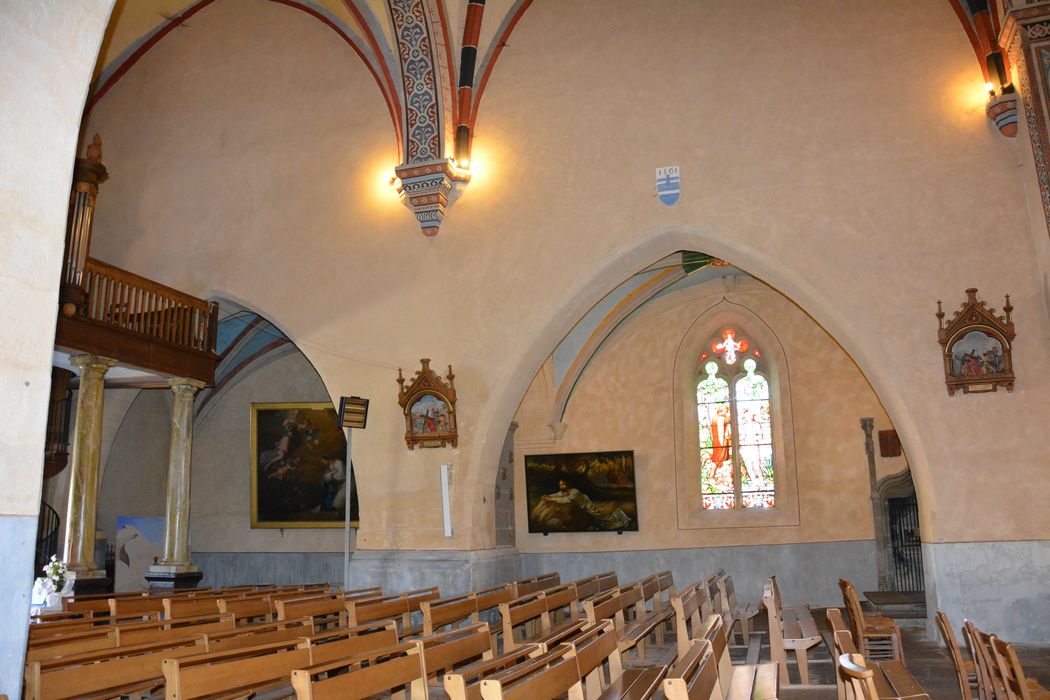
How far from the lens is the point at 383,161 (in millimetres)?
11570

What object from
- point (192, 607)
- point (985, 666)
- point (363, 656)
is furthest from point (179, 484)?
point (985, 666)

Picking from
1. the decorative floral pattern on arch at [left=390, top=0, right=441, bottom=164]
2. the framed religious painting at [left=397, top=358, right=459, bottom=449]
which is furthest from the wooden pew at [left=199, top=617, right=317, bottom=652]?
the decorative floral pattern on arch at [left=390, top=0, right=441, bottom=164]

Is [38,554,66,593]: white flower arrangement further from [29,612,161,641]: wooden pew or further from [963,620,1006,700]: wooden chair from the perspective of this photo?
[963,620,1006,700]: wooden chair

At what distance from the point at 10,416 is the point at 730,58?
909cm

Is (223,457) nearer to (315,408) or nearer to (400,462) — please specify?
(315,408)

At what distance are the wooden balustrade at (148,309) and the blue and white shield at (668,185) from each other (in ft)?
19.7

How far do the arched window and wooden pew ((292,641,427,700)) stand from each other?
408 inches

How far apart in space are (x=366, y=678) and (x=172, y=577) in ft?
27.2

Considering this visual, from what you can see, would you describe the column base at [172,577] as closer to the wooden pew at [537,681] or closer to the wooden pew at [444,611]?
the wooden pew at [444,611]

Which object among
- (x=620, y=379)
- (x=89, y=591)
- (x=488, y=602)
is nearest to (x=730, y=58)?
(x=620, y=379)

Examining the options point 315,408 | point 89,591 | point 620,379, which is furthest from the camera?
point 315,408

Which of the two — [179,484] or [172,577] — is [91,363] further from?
[172,577]

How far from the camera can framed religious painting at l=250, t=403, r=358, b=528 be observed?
1536 cm

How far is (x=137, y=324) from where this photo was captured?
10.8 m
